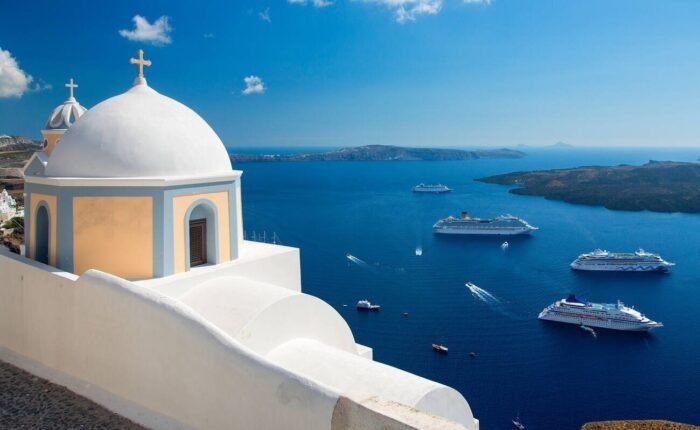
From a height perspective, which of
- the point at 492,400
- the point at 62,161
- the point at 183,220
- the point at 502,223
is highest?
the point at 62,161

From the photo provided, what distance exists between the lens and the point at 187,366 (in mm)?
4305

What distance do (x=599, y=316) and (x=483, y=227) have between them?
1808 centimetres

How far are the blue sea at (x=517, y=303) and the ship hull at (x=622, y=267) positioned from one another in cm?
55

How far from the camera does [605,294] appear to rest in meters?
25.6

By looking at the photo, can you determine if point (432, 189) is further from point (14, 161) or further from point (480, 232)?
point (14, 161)

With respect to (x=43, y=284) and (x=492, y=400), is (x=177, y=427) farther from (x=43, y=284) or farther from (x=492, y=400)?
(x=492, y=400)

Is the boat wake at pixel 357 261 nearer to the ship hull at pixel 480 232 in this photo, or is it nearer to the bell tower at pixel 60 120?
the ship hull at pixel 480 232

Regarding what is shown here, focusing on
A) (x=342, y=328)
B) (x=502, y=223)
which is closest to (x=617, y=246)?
(x=502, y=223)

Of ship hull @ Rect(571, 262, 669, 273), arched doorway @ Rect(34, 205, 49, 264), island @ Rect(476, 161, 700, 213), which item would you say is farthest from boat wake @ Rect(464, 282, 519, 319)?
island @ Rect(476, 161, 700, 213)

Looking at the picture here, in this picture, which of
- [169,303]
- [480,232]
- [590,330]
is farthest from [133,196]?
[480,232]

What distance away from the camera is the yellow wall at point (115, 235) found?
5586 mm

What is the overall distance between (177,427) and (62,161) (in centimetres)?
341

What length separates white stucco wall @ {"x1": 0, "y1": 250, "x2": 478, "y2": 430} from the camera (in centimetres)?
377

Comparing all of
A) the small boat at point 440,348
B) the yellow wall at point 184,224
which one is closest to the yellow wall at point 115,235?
the yellow wall at point 184,224
